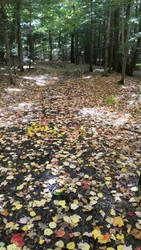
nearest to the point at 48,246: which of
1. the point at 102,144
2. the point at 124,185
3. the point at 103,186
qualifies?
the point at 103,186

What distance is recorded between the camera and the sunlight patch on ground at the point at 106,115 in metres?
5.94

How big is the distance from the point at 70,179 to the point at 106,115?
12.3 feet

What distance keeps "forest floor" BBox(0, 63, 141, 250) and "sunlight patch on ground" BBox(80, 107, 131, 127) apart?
3cm

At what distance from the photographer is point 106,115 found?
21.4 feet

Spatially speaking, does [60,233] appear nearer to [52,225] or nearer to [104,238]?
[52,225]

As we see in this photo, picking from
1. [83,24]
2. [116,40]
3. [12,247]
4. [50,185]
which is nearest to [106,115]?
[50,185]

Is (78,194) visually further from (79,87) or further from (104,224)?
(79,87)

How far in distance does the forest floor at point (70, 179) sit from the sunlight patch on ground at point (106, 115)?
0.03 meters

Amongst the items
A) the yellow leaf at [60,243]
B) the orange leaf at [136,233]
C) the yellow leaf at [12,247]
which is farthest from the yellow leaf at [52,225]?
the orange leaf at [136,233]

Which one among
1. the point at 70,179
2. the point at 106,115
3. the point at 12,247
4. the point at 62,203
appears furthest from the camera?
the point at 106,115

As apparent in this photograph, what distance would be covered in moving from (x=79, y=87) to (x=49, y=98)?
277cm

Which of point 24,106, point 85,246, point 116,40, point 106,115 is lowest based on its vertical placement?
point 85,246

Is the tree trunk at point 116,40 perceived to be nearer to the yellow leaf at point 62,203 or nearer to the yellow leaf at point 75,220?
the yellow leaf at point 62,203

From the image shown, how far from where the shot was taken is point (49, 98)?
874 cm
